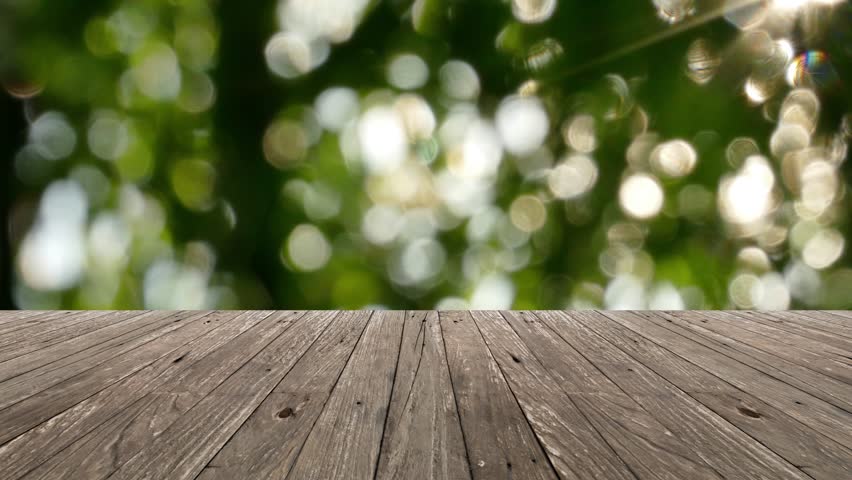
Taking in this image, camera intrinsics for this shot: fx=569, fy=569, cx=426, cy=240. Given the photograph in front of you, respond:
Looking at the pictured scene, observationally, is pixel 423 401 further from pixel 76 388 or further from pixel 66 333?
pixel 66 333

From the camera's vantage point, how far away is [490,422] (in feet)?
2.62

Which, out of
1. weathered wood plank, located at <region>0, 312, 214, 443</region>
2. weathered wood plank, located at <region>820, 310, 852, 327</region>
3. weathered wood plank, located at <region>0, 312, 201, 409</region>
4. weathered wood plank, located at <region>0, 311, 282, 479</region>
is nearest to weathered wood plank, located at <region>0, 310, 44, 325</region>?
weathered wood plank, located at <region>0, 312, 201, 409</region>

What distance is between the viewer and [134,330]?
4.74 feet

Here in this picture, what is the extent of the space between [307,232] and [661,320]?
108cm

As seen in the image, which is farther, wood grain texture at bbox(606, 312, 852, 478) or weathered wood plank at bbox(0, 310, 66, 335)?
weathered wood plank at bbox(0, 310, 66, 335)

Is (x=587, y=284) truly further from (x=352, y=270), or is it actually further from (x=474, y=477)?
(x=474, y=477)

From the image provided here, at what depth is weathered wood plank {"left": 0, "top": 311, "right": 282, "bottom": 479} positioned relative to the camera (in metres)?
0.67

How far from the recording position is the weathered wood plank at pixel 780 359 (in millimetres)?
995

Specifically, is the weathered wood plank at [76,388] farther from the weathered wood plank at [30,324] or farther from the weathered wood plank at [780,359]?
the weathered wood plank at [780,359]

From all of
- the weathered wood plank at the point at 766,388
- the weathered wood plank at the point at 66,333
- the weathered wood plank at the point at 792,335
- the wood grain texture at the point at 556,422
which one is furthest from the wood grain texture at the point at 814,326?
the weathered wood plank at the point at 66,333

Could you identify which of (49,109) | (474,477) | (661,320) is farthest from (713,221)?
(49,109)

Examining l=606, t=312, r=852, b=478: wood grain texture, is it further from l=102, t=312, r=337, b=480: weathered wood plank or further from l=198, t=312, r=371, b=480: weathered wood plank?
l=102, t=312, r=337, b=480: weathered wood plank

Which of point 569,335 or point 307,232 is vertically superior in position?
point 307,232

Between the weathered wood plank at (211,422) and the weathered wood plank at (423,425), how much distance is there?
215 mm
